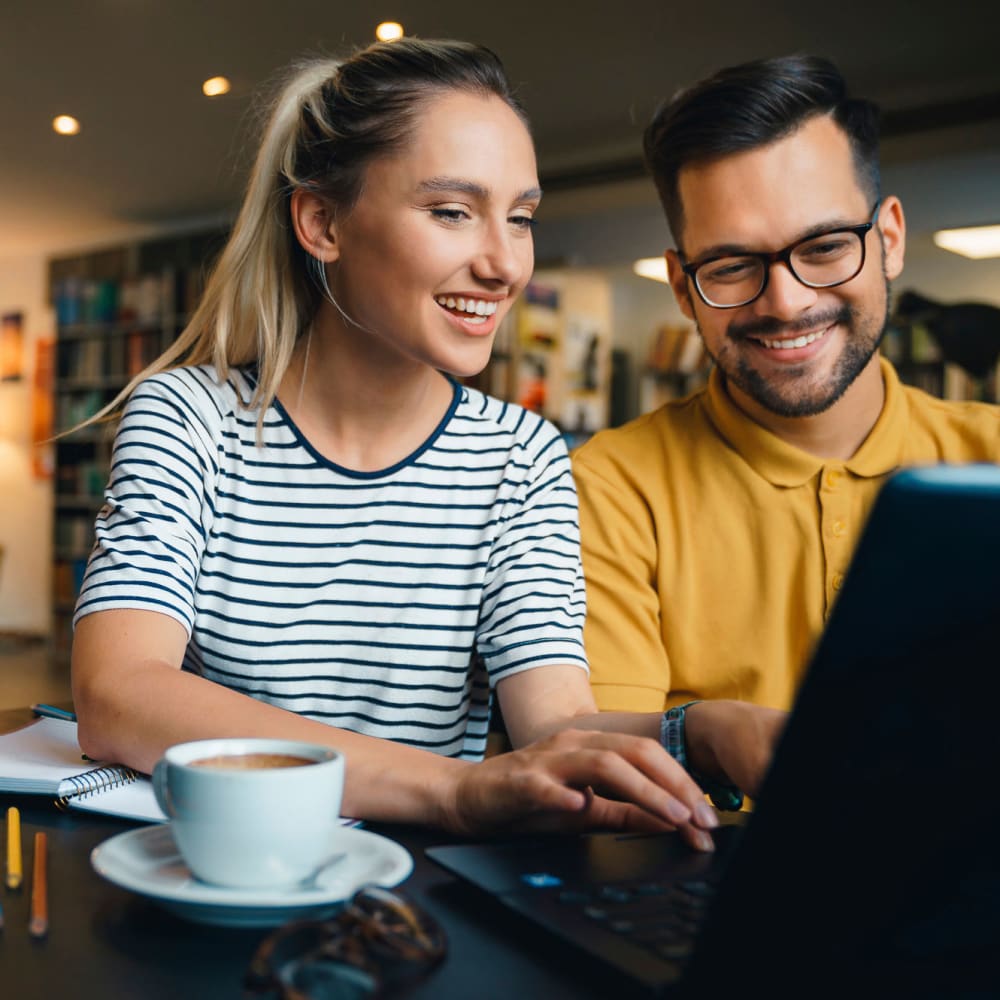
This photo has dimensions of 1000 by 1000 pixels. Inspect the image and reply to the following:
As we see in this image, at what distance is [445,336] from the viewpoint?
1.24 metres

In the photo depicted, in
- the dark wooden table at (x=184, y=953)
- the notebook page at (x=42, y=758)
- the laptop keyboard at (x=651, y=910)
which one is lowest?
the dark wooden table at (x=184, y=953)

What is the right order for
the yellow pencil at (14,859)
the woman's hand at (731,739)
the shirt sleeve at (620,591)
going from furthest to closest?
the shirt sleeve at (620,591) → the woman's hand at (731,739) → the yellow pencil at (14,859)

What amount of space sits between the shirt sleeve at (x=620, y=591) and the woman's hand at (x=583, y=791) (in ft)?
1.86

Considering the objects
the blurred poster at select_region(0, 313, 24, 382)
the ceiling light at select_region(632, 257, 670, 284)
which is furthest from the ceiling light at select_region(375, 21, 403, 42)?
the blurred poster at select_region(0, 313, 24, 382)

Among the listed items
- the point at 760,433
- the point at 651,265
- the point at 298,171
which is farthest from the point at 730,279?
the point at 651,265

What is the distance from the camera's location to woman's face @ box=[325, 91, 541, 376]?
1.22 meters

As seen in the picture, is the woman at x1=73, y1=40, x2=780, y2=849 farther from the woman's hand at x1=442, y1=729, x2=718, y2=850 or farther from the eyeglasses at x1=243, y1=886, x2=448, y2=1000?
the eyeglasses at x1=243, y1=886, x2=448, y2=1000

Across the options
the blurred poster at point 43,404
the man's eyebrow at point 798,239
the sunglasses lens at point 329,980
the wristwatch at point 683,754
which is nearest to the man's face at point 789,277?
the man's eyebrow at point 798,239

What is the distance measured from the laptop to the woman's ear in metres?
1.05

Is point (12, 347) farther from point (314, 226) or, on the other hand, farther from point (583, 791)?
point (583, 791)

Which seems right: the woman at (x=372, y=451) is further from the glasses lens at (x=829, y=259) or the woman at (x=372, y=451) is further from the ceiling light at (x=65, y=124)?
the ceiling light at (x=65, y=124)

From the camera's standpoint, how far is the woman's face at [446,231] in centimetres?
122

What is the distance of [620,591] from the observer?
1.48m

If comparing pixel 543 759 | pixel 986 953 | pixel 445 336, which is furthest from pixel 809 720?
pixel 445 336
